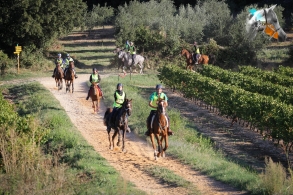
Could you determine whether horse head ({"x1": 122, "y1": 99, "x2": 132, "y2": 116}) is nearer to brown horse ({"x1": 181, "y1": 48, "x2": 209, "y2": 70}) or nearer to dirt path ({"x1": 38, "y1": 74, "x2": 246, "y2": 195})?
dirt path ({"x1": 38, "y1": 74, "x2": 246, "y2": 195})

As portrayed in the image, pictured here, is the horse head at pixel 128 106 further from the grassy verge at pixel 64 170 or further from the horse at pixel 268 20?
the horse at pixel 268 20

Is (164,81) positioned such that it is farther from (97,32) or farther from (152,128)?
(97,32)

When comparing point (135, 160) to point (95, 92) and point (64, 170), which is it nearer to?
point (64, 170)

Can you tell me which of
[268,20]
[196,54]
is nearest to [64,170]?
[268,20]

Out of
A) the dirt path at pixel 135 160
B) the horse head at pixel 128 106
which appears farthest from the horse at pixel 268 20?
the dirt path at pixel 135 160

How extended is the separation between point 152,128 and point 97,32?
161ft

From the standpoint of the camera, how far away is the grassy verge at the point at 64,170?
12.3 meters

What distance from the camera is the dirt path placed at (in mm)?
14211

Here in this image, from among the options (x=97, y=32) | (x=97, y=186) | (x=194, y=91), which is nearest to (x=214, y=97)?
(x=194, y=91)

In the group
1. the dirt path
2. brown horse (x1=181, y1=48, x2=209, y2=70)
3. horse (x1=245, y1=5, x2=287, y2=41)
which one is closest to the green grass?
the dirt path

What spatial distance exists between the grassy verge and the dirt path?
436 millimetres

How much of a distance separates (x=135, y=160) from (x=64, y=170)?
360cm

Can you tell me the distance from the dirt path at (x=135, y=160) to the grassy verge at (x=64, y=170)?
436mm

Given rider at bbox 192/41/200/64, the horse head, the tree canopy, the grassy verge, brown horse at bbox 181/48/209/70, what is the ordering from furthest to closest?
brown horse at bbox 181/48/209/70 → the tree canopy → rider at bbox 192/41/200/64 → the horse head → the grassy verge
